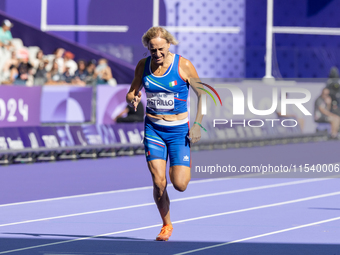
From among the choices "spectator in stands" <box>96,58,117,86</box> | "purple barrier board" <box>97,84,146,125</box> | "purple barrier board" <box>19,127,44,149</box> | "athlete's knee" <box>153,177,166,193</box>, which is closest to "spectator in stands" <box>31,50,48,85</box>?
"purple barrier board" <box>97,84,146,125</box>

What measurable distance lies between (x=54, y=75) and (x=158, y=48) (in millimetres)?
12739

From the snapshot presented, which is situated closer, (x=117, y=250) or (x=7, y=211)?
(x=117, y=250)

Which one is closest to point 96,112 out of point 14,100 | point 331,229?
point 14,100

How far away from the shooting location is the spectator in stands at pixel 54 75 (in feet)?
64.0

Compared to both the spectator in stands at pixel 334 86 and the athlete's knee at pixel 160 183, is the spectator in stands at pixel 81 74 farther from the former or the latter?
the athlete's knee at pixel 160 183

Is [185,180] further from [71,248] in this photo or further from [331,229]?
[331,229]

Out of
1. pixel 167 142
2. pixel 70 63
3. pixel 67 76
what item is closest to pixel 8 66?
pixel 67 76

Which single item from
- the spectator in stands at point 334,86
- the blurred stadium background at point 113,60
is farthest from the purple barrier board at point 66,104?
the spectator in stands at point 334,86

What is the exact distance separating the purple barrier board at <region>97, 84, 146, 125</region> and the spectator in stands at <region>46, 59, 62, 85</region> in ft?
3.62

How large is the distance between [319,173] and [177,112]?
29.8 ft

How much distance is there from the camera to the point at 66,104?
19156mm

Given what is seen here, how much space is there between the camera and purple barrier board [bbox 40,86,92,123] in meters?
18.6

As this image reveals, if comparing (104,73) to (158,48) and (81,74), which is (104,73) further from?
(158,48)

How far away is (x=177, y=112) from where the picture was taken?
762 centimetres
